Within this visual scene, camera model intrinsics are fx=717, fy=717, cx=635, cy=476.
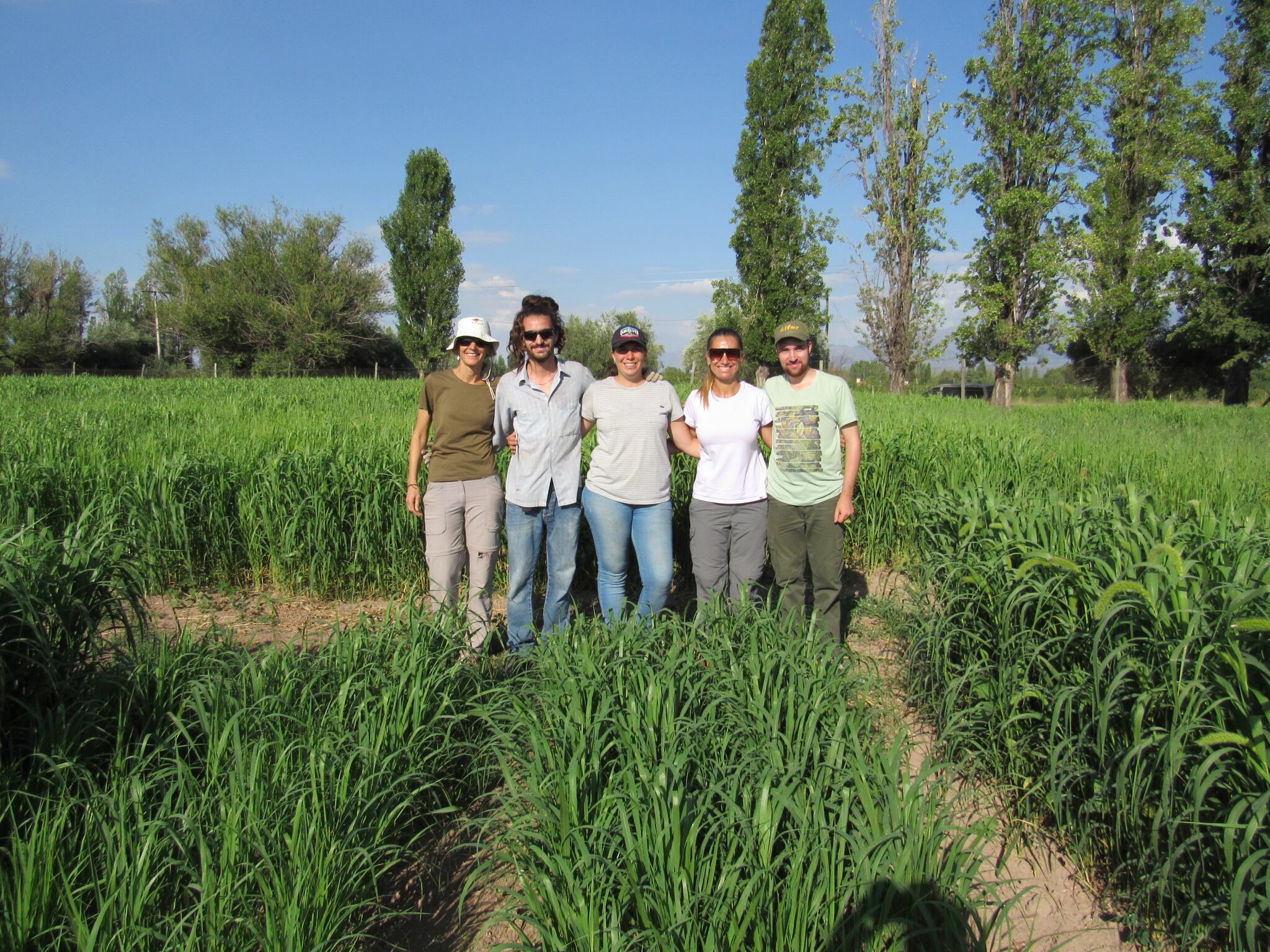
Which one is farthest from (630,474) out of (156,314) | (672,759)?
(156,314)

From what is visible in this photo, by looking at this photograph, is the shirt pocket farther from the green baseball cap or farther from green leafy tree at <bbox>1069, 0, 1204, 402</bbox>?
green leafy tree at <bbox>1069, 0, 1204, 402</bbox>

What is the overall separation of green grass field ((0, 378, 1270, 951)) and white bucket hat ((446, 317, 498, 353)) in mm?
1299

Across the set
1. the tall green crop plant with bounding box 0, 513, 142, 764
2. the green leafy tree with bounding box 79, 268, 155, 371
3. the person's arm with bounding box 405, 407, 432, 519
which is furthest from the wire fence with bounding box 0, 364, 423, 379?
the tall green crop plant with bounding box 0, 513, 142, 764

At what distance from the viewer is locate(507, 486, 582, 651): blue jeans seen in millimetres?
3488

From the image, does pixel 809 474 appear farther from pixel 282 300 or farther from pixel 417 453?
pixel 282 300

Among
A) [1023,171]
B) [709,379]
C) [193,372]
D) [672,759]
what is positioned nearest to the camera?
[672,759]

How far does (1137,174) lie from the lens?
20750mm

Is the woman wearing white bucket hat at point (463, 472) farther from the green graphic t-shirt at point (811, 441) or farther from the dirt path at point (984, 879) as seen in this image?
the green graphic t-shirt at point (811, 441)

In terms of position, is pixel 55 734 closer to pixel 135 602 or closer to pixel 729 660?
pixel 135 602

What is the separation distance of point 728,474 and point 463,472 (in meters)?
1.30

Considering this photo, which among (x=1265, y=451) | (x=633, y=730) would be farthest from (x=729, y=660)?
(x=1265, y=451)

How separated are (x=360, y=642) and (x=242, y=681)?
1.56ft

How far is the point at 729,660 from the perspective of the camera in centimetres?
271

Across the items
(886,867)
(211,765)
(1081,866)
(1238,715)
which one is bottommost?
(1081,866)
